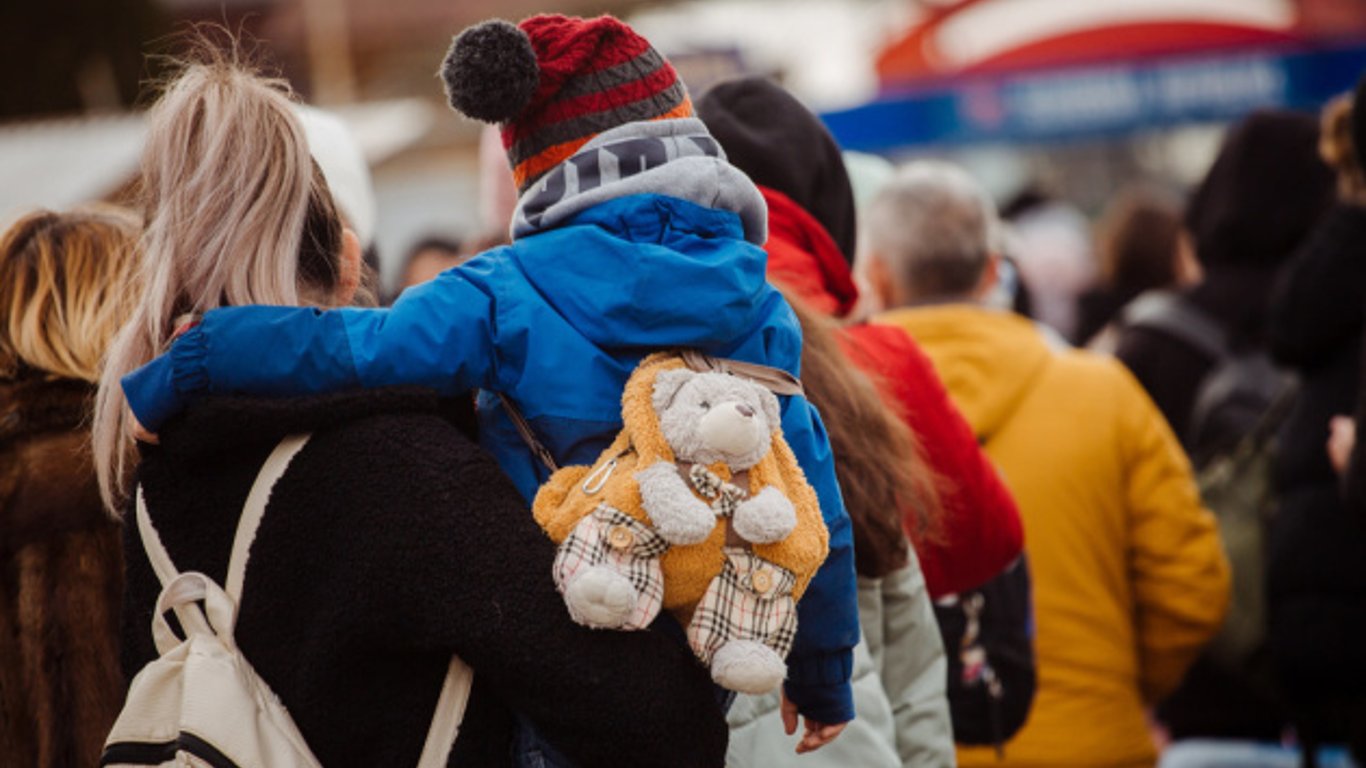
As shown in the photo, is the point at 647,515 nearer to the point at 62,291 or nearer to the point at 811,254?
the point at 811,254

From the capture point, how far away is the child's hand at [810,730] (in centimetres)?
225

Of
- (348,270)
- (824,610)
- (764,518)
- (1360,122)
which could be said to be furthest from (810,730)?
(1360,122)

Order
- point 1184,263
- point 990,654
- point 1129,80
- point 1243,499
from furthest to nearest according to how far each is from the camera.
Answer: point 1129,80, point 1184,263, point 1243,499, point 990,654

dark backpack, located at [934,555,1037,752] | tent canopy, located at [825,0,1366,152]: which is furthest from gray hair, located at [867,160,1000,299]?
tent canopy, located at [825,0,1366,152]

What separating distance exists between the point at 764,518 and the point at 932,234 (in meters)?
2.04

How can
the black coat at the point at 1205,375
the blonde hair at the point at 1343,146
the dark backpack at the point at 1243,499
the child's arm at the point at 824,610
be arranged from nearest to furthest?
the child's arm at the point at 824,610, the blonde hair at the point at 1343,146, the dark backpack at the point at 1243,499, the black coat at the point at 1205,375

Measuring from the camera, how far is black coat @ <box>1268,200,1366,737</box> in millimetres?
4070

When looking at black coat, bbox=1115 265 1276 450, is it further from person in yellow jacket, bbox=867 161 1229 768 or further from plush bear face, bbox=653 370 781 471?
plush bear face, bbox=653 370 781 471

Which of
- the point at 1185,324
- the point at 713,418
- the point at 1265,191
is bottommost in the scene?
the point at 1185,324

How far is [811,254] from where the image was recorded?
291cm

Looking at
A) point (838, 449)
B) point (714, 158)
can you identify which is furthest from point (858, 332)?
point (714, 158)

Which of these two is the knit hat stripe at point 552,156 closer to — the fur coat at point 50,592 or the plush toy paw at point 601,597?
the plush toy paw at point 601,597

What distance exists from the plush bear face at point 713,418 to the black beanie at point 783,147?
1038mm

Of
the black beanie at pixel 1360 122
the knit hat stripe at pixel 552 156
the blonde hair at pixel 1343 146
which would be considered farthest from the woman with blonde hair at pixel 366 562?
the blonde hair at pixel 1343 146
